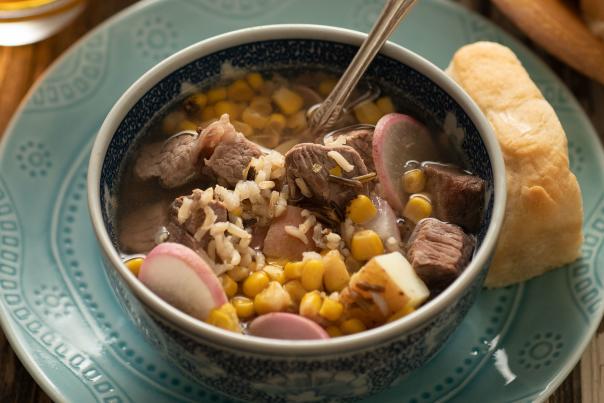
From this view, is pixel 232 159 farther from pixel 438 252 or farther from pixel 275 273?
pixel 438 252

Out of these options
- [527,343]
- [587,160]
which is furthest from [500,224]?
[587,160]

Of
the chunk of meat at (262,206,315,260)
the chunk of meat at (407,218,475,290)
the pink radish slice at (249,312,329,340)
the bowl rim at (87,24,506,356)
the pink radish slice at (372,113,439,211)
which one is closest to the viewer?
the bowl rim at (87,24,506,356)

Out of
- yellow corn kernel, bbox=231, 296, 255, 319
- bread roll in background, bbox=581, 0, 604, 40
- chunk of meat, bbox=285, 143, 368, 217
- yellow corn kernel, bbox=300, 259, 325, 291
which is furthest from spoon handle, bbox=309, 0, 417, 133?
bread roll in background, bbox=581, 0, 604, 40

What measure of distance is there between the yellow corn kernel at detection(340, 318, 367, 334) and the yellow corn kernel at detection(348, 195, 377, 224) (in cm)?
32

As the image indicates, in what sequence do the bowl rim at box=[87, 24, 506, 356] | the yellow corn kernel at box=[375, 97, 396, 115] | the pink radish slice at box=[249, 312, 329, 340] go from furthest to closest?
the yellow corn kernel at box=[375, 97, 396, 115] < the pink radish slice at box=[249, 312, 329, 340] < the bowl rim at box=[87, 24, 506, 356]

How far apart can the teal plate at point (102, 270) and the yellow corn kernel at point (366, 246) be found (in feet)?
1.16

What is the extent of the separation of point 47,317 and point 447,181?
118 centimetres

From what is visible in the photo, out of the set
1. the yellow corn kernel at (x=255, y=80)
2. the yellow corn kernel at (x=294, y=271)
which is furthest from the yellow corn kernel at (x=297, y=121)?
the yellow corn kernel at (x=294, y=271)

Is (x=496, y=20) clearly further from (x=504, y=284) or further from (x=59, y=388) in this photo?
(x=59, y=388)

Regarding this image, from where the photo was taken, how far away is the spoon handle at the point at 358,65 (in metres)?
2.41

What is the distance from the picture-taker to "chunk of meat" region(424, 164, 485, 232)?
2.30 m

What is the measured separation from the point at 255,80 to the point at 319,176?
0.52m

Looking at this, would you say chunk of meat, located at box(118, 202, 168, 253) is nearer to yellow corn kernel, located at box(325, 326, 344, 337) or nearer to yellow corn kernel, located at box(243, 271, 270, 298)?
yellow corn kernel, located at box(243, 271, 270, 298)

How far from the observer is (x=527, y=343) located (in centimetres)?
236
